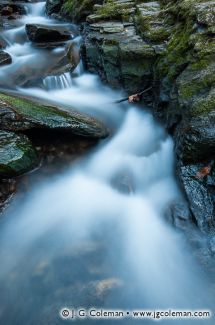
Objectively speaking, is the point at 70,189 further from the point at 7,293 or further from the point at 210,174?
the point at 210,174

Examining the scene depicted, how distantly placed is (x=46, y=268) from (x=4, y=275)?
574mm

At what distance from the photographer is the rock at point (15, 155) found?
5.25 m

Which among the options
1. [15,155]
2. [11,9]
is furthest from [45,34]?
[15,155]

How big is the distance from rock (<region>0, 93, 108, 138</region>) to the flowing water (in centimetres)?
52

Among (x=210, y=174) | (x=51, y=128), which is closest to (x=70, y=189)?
(x=51, y=128)

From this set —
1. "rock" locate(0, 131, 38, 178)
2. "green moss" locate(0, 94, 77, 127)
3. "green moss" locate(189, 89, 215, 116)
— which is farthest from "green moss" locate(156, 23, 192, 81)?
"rock" locate(0, 131, 38, 178)

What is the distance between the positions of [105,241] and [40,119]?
275cm

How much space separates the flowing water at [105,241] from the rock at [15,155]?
1.65ft

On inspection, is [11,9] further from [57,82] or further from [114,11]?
[57,82]

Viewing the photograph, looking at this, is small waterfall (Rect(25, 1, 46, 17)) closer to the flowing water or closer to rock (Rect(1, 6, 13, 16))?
rock (Rect(1, 6, 13, 16))

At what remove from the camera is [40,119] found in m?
5.92

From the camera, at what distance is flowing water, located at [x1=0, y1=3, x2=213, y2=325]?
12.9 feet

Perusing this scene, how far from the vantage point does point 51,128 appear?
589cm

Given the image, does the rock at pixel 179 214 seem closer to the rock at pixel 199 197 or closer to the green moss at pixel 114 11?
the rock at pixel 199 197
